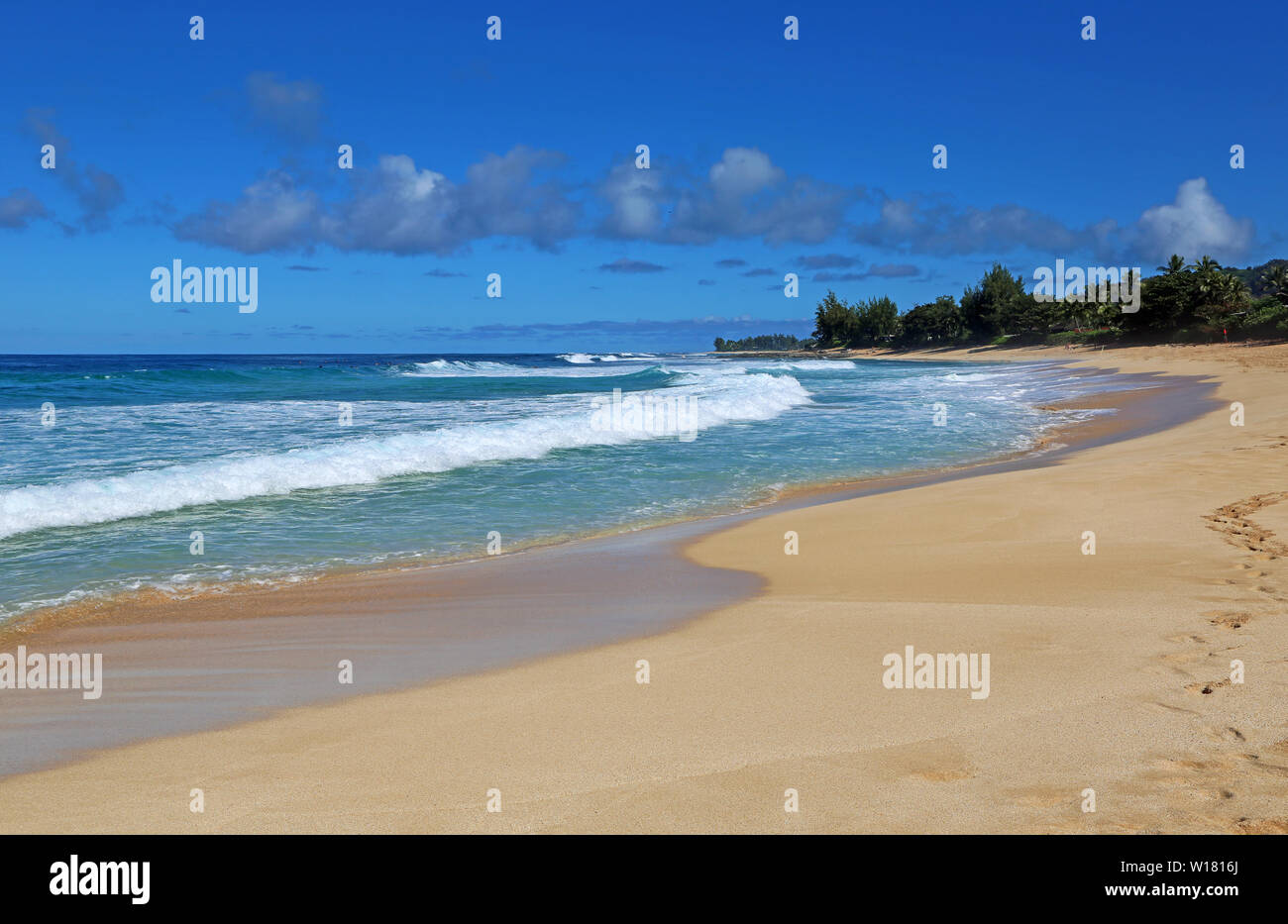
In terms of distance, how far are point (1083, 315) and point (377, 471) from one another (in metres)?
88.1

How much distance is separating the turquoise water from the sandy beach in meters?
3.63

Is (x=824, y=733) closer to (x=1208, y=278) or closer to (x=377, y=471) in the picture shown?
(x=377, y=471)

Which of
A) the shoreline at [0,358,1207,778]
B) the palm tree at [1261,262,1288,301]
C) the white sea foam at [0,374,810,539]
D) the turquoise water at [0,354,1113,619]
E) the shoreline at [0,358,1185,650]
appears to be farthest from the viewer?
the palm tree at [1261,262,1288,301]

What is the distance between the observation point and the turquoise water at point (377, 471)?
8477mm

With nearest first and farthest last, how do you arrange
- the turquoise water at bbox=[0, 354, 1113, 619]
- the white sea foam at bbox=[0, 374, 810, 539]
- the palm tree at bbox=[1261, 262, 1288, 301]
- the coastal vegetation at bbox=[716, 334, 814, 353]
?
the turquoise water at bbox=[0, 354, 1113, 619]
the white sea foam at bbox=[0, 374, 810, 539]
the palm tree at bbox=[1261, 262, 1288, 301]
the coastal vegetation at bbox=[716, 334, 814, 353]

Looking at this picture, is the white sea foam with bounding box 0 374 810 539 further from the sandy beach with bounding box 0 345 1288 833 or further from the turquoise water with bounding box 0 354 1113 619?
the sandy beach with bounding box 0 345 1288 833

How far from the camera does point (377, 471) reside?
13.4 m

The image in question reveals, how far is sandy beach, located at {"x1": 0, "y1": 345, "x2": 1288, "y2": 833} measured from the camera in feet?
10.1

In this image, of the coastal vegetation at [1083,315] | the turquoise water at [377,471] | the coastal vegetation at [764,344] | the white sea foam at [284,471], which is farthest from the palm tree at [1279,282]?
the coastal vegetation at [764,344]

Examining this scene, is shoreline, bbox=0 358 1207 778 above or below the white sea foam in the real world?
below

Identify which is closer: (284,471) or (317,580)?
(317,580)

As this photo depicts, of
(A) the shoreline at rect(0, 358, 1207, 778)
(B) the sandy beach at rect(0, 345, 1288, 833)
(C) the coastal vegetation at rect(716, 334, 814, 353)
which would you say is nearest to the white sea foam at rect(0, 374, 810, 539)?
(A) the shoreline at rect(0, 358, 1207, 778)

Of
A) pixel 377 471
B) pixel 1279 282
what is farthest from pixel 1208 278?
pixel 377 471
